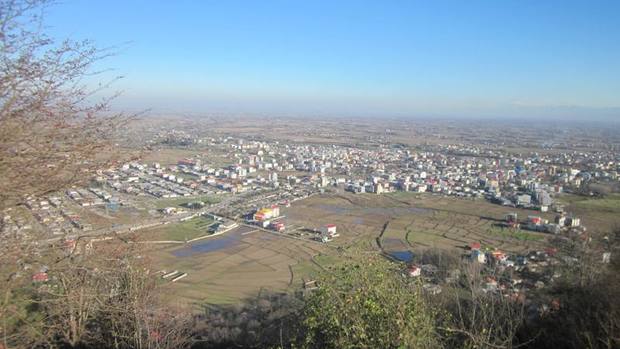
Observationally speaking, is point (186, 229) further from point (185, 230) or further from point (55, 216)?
point (55, 216)

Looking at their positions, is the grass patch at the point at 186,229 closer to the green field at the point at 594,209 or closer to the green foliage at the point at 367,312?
the green foliage at the point at 367,312

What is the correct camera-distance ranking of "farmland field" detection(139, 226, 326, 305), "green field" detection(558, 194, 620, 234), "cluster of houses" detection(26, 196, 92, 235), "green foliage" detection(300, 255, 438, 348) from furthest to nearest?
"green field" detection(558, 194, 620, 234) → "farmland field" detection(139, 226, 326, 305) → "cluster of houses" detection(26, 196, 92, 235) → "green foliage" detection(300, 255, 438, 348)

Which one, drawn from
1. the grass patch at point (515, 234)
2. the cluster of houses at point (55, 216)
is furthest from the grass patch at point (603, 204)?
the cluster of houses at point (55, 216)

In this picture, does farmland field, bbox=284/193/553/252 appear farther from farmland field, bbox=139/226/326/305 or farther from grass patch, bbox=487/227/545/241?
farmland field, bbox=139/226/326/305

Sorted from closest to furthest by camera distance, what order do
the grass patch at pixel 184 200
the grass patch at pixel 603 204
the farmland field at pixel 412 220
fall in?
the farmland field at pixel 412 220 < the grass patch at pixel 603 204 < the grass patch at pixel 184 200

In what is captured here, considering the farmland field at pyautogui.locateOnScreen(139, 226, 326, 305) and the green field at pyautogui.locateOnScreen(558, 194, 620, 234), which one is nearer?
the farmland field at pyautogui.locateOnScreen(139, 226, 326, 305)

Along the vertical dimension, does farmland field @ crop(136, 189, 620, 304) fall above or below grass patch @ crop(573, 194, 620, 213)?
below

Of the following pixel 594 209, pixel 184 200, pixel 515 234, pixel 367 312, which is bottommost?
pixel 184 200

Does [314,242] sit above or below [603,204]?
below

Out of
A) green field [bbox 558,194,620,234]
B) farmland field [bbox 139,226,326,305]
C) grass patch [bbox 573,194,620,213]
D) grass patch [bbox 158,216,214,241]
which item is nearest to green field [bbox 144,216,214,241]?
grass patch [bbox 158,216,214,241]

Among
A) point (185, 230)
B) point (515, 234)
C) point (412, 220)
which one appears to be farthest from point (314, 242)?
point (515, 234)
